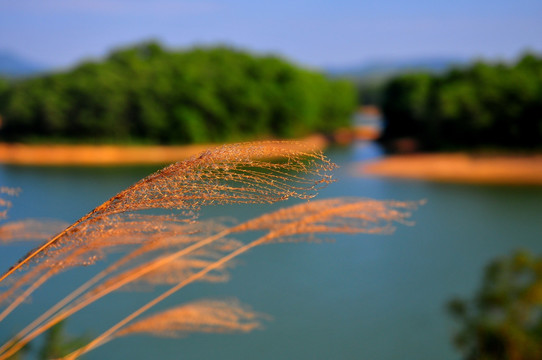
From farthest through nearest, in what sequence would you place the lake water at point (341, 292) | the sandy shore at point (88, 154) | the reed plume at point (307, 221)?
the sandy shore at point (88, 154) < the lake water at point (341, 292) < the reed plume at point (307, 221)

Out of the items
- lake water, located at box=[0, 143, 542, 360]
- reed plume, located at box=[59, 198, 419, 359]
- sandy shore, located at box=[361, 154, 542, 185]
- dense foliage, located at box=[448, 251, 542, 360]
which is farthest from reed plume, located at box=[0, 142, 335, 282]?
sandy shore, located at box=[361, 154, 542, 185]

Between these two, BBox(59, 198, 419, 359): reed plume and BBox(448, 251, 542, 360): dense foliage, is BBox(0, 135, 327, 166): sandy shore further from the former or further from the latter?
BBox(59, 198, 419, 359): reed plume

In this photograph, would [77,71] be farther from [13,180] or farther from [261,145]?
[261,145]

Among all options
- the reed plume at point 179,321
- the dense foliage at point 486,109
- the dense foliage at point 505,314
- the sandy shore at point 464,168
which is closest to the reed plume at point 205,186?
the reed plume at point 179,321

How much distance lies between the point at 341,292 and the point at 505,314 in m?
2.81

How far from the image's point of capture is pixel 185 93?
26.4m

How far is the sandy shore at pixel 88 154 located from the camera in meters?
22.0

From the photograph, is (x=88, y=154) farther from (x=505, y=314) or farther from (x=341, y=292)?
(x=505, y=314)

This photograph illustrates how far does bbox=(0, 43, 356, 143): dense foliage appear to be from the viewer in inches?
973

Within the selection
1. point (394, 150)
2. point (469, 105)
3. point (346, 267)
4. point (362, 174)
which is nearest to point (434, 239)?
point (346, 267)

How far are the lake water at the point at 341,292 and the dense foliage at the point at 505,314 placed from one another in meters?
1.26

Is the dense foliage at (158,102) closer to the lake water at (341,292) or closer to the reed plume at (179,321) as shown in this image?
the lake water at (341,292)

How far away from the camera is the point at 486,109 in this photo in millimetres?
22578

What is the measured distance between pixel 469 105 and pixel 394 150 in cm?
545
